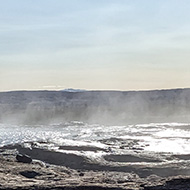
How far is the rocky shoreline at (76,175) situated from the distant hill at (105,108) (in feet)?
85.5

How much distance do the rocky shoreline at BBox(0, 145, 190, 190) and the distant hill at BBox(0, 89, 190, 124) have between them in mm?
26076

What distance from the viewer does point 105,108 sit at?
188 ft

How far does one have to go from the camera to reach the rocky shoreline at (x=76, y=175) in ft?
→ 43.0

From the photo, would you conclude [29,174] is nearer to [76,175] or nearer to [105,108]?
[76,175]

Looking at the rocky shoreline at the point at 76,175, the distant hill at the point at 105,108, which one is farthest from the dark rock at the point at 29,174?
the distant hill at the point at 105,108

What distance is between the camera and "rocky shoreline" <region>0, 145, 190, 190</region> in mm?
A: 13099

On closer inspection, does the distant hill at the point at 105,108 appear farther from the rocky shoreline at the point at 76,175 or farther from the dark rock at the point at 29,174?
the dark rock at the point at 29,174

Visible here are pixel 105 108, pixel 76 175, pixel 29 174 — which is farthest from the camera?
pixel 105 108

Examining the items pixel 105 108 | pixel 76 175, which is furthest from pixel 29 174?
pixel 105 108

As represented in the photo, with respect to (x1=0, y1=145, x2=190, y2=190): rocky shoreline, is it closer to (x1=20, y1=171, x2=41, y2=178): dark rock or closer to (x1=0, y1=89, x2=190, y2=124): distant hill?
(x1=20, y1=171, x2=41, y2=178): dark rock

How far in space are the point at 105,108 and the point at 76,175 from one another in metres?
41.1

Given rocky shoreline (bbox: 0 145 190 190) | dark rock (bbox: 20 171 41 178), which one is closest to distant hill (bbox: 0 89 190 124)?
rocky shoreline (bbox: 0 145 190 190)

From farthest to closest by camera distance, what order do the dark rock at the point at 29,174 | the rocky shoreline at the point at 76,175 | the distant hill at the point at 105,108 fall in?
the distant hill at the point at 105,108 → the dark rock at the point at 29,174 → the rocky shoreline at the point at 76,175

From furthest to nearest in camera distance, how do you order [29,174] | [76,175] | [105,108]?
1. [105,108]
2. [76,175]
3. [29,174]
